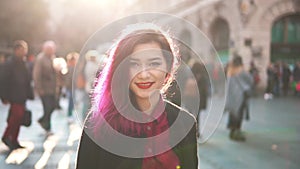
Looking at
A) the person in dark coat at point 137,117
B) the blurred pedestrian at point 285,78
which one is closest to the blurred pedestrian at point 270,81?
the blurred pedestrian at point 285,78

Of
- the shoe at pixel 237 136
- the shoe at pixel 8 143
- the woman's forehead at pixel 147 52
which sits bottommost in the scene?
the shoe at pixel 237 136

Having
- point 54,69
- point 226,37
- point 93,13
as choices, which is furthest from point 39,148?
point 93,13

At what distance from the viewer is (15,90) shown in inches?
287

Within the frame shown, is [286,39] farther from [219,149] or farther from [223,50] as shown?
[219,149]

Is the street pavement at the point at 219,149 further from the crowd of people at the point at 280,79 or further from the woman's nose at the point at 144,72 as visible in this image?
the crowd of people at the point at 280,79

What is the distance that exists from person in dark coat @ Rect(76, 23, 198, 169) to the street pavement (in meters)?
3.81

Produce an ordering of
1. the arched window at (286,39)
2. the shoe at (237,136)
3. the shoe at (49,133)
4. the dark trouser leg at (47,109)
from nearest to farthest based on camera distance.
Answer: the shoe at (237,136)
the shoe at (49,133)
the dark trouser leg at (47,109)
the arched window at (286,39)

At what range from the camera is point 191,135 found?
206 cm

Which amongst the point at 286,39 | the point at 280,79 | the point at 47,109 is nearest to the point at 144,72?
the point at 47,109

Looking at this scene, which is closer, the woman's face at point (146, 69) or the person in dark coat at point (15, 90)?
the woman's face at point (146, 69)

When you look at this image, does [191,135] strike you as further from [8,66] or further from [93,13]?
[93,13]

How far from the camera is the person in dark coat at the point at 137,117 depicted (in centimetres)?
193

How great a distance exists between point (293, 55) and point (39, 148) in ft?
65.6

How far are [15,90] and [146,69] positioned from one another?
5735 mm
